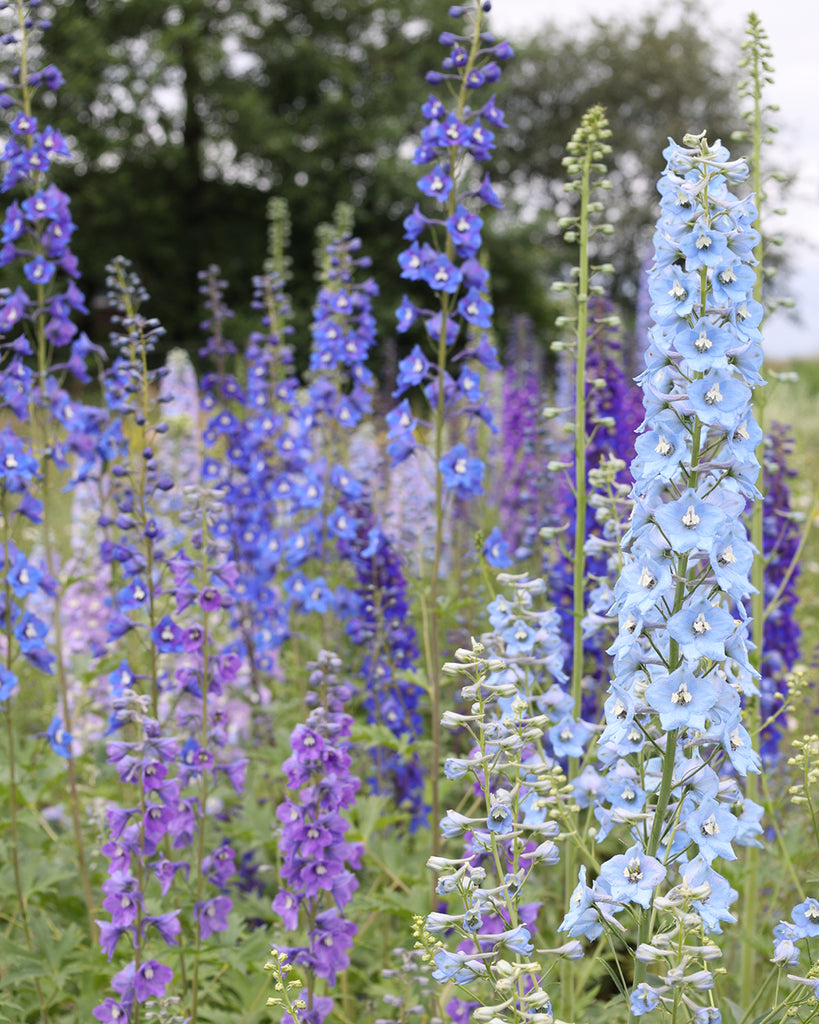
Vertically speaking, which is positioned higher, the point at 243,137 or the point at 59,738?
the point at 243,137

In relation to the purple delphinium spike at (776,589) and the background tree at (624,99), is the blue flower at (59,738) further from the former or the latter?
the background tree at (624,99)

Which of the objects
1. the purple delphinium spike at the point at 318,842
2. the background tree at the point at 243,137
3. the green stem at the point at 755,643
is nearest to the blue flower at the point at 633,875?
the purple delphinium spike at the point at 318,842

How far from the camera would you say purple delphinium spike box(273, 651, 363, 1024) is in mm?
2592

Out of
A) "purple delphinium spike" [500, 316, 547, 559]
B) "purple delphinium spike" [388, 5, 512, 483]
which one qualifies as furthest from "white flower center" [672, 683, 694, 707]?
"purple delphinium spike" [500, 316, 547, 559]

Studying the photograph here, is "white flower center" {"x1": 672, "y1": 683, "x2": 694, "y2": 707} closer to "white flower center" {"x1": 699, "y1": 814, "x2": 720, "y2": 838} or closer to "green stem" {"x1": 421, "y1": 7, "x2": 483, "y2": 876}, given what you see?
"white flower center" {"x1": 699, "y1": 814, "x2": 720, "y2": 838}

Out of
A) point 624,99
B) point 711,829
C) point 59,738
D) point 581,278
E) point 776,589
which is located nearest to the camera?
point 711,829

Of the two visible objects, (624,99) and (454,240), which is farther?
(624,99)

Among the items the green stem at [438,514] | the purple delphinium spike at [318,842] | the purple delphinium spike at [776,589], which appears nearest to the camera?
the purple delphinium spike at [318,842]

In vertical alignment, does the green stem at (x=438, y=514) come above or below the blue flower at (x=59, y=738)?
above

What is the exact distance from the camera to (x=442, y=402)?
3682 millimetres

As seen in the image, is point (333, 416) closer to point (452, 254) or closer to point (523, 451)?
point (452, 254)

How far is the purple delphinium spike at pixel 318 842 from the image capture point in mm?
2592

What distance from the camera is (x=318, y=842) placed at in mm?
2619

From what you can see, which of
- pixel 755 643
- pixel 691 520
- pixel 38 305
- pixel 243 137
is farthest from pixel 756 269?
pixel 243 137
